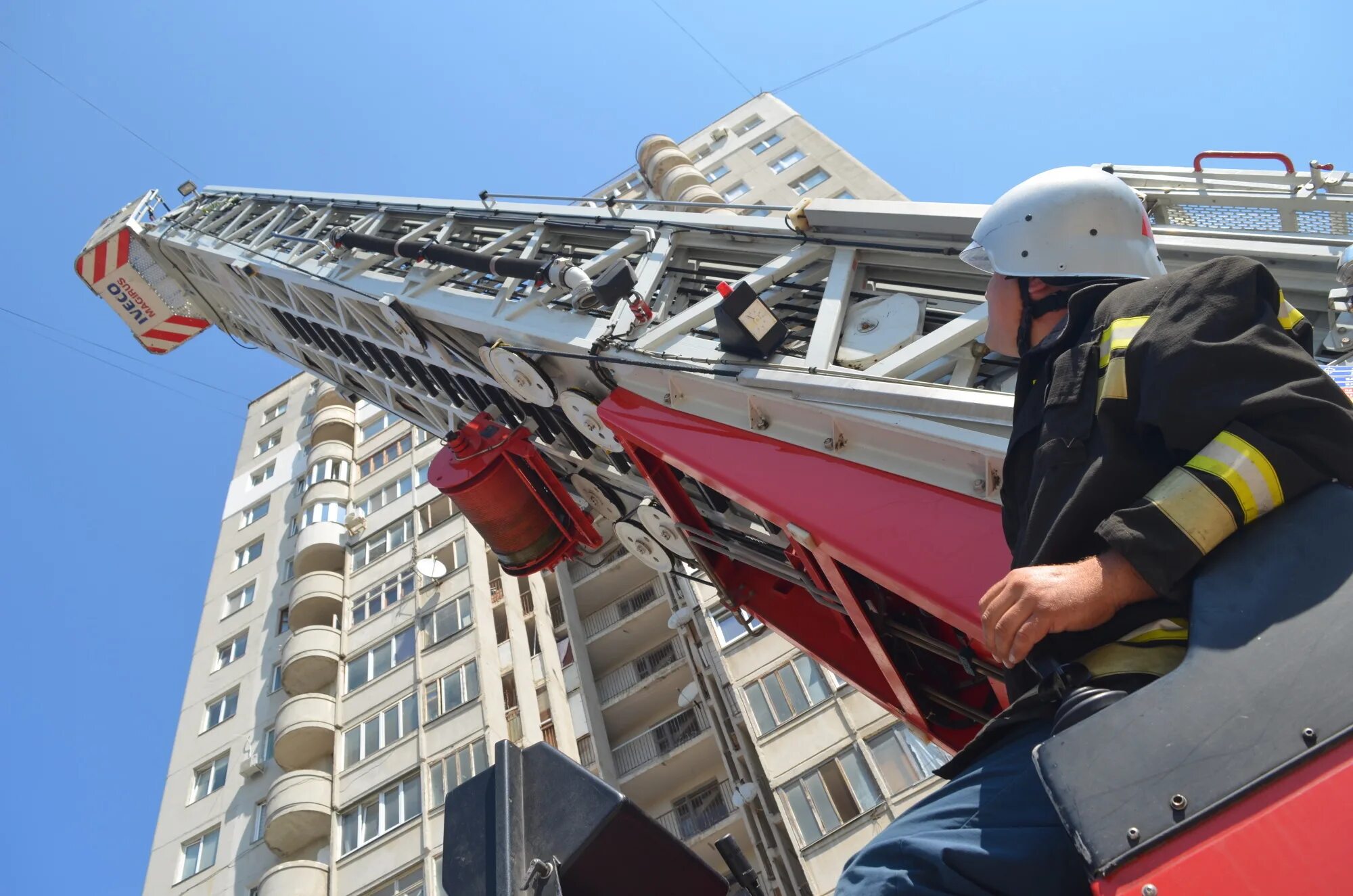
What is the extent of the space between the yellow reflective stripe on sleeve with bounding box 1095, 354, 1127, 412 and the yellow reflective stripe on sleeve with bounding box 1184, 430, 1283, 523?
0.28 m

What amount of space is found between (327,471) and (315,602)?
511 centimetres

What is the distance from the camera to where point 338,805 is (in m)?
22.0

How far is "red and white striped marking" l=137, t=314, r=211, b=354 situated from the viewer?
16734 millimetres

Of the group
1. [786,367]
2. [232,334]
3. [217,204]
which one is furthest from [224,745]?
[786,367]

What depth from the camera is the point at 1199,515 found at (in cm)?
224

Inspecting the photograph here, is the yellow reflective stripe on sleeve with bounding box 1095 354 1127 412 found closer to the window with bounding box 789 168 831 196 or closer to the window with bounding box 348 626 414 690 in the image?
the window with bounding box 348 626 414 690

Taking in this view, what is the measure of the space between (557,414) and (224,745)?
21088 mm

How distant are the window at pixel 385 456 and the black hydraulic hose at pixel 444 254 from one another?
68.6 ft

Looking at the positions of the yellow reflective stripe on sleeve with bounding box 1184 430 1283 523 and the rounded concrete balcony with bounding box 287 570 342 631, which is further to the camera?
the rounded concrete balcony with bounding box 287 570 342 631

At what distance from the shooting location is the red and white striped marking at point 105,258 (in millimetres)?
16453

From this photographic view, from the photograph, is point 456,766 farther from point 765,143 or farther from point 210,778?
point 765,143

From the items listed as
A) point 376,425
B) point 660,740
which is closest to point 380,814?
point 660,740

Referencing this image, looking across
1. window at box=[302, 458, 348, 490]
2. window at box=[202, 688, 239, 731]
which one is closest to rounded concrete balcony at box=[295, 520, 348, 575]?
window at box=[302, 458, 348, 490]

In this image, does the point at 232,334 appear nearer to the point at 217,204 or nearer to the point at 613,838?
the point at 217,204
